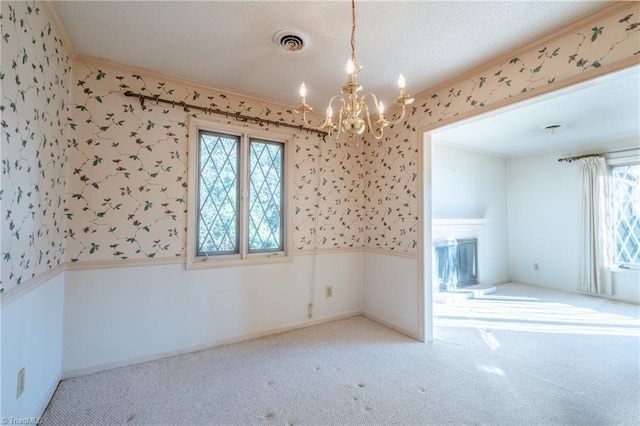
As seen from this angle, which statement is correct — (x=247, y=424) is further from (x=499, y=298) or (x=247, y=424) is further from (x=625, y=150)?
(x=625, y=150)

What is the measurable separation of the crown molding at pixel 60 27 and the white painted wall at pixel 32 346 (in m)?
1.59

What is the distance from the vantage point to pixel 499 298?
4.23 meters

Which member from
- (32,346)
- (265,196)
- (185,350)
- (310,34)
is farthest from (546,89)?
(32,346)

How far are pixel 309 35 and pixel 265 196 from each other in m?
1.58

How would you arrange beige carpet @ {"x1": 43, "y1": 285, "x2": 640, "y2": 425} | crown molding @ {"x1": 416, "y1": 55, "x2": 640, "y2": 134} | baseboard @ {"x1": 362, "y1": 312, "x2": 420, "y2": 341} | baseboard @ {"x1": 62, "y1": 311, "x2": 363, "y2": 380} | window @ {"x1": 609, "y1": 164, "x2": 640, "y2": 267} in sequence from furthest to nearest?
window @ {"x1": 609, "y1": 164, "x2": 640, "y2": 267} → baseboard @ {"x1": 362, "y1": 312, "x2": 420, "y2": 341} → baseboard @ {"x1": 62, "y1": 311, "x2": 363, "y2": 380} → beige carpet @ {"x1": 43, "y1": 285, "x2": 640, "y2": 425} → crown molding @ {"x1": 416, "y1": 55, "x2": 640, "y2": 134}

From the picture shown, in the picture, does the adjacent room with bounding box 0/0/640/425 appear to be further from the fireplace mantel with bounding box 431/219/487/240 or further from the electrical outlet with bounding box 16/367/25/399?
the fireplace mantel with bounding box 431/219/487/240

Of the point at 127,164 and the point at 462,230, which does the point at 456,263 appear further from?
the point at 127,164

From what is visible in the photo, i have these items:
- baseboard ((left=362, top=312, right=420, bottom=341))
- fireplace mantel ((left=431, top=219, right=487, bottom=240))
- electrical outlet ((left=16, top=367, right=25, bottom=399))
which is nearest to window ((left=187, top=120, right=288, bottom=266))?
electrical outlet ((left=16, top=367, right=25, bottom=399))

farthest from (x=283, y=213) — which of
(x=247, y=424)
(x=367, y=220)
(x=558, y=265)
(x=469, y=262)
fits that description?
(x=558, y=265)

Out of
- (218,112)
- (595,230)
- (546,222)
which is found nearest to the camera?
(218,112)

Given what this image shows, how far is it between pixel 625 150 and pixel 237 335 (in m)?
5.72

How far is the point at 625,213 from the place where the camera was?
13.6 feet

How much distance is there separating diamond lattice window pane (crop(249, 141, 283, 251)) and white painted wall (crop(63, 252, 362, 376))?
11.3 inches

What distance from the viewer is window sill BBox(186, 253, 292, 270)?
8.36 ft
